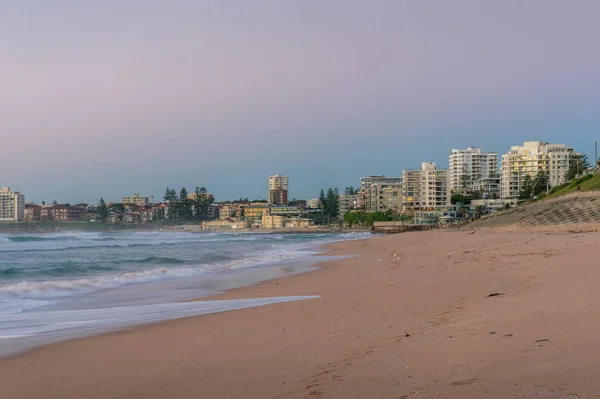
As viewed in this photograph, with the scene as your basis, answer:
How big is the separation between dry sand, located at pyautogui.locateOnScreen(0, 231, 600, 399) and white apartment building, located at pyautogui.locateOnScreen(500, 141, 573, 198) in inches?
4831

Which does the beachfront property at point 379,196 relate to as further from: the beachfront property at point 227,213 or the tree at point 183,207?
the tree at point 183,207

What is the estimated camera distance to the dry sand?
3.84 metres

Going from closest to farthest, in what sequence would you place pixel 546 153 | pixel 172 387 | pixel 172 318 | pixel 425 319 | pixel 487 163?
pixel 172 387 → pixel 425 319 → pixel 172 318 → pixel 546 153 → pixel 487 163

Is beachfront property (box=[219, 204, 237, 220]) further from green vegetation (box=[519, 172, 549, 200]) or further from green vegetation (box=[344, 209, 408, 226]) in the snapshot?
green vegetation (box=[519, 172, 549, 200])

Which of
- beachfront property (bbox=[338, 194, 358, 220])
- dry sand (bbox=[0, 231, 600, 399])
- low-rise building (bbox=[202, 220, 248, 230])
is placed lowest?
low-rise building (bbox=[202, 220, 248, 230])

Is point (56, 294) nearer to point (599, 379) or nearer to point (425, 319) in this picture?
point (425, 319)

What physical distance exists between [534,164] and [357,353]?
428 ft

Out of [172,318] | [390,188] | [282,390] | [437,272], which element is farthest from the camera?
[390,188]

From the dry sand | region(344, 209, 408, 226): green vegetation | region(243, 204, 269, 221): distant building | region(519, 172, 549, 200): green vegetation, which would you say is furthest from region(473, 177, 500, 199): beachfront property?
the dry sand

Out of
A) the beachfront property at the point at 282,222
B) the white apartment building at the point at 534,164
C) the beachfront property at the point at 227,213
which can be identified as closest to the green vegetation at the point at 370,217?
the beachfront property at the point at 282,222

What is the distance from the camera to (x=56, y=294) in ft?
43.5

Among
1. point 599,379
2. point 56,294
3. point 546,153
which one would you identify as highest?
point 546,153

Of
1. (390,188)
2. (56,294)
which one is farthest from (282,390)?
(390,188)

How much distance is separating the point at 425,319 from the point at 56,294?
10.3 m
